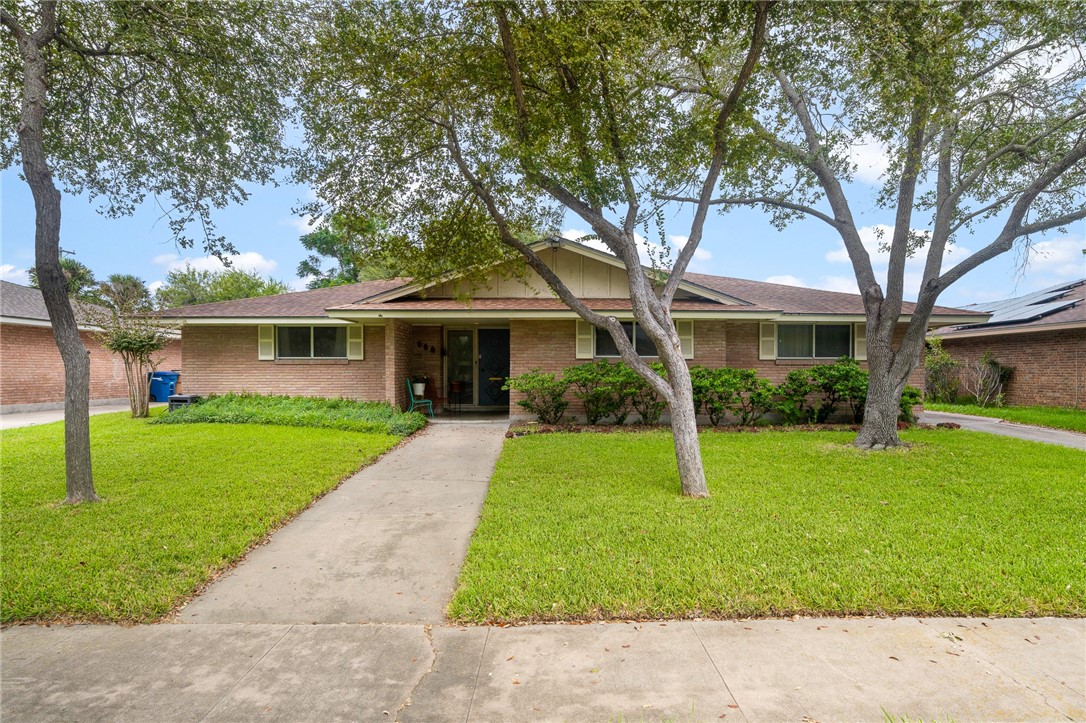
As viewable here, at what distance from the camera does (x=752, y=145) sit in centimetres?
691

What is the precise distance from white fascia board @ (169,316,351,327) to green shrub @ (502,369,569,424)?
4.84 m

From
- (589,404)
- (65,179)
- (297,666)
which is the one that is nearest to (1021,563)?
(297,666)

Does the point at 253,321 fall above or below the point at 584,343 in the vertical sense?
above

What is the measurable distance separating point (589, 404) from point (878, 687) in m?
9.12

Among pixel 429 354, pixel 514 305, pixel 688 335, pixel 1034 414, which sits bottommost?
pixel 1034 414

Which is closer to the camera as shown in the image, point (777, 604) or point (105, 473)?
point (777, 604)

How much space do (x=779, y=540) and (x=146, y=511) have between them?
240 inches

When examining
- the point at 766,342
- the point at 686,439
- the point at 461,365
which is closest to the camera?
the point at 686,439

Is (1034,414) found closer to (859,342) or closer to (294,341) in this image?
(859,342)

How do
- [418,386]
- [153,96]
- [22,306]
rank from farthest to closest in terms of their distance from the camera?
[22,306] < [418,386] < [153,96]

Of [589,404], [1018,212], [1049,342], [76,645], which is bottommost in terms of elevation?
[76,645]

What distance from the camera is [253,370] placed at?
45.1ft

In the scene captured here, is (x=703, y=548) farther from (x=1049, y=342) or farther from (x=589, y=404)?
(x=1049, y=342)

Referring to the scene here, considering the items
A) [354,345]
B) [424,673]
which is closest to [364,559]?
[424,673]
